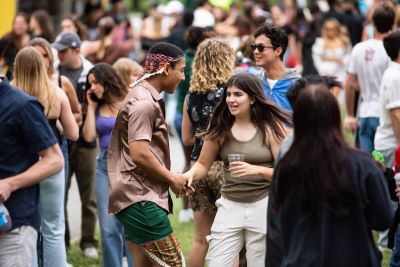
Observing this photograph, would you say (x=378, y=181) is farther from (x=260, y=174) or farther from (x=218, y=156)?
(x=218, y=156)

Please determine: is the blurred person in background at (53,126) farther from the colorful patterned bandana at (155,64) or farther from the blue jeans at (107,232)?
the colorful patterned bandana at (155,64)

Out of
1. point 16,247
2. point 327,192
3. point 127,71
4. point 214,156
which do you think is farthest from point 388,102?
point 16,247

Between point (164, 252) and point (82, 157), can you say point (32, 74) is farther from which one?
point (82, 157)

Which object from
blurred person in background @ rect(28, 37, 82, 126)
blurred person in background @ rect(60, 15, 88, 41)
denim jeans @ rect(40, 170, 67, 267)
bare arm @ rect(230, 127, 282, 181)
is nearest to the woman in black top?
bare arm @ rect(230, 127, 282, 181)

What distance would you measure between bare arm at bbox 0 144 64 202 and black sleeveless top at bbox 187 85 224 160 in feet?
7.29

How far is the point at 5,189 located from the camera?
5.04 m

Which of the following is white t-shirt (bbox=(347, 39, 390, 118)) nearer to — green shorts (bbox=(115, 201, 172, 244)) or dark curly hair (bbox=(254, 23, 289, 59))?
dark curly hair (bbox=(254, 23, 289, 59))

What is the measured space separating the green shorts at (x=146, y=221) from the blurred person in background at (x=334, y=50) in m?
12.8

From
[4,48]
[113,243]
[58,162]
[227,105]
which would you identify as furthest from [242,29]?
[58,162]

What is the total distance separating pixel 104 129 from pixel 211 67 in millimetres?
1299

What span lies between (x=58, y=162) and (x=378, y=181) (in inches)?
72.5

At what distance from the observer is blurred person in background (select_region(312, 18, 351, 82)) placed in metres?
18.7

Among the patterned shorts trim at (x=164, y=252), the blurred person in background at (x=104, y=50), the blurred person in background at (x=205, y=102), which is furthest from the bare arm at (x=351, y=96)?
the patterned shorts trim at (x=164, y=252)

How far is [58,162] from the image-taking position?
17.4 ft
